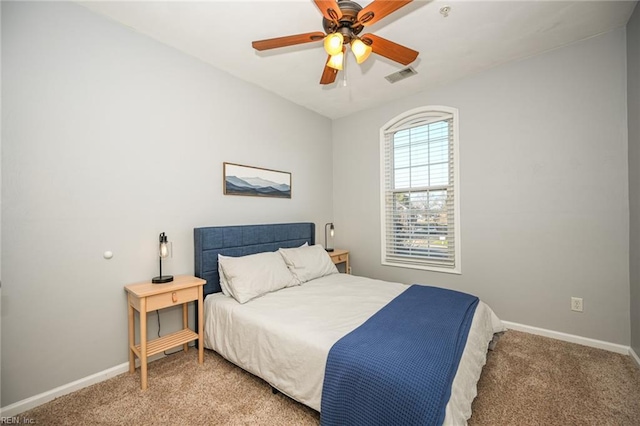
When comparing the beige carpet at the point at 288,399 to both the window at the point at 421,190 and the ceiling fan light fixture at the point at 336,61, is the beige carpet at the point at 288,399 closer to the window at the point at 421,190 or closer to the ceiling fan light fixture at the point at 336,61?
the window at the point at 421,190

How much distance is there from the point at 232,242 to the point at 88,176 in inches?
50.2

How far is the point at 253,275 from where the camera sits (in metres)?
2.43

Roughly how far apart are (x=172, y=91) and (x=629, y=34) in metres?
3.99

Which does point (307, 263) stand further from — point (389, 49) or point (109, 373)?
point (389, 49)

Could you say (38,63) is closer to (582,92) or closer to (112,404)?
(112,404)

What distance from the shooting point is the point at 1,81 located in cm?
167

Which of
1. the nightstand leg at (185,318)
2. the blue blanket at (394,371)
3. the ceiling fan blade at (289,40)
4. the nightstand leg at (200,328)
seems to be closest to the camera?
the blue blanket at (394,371)

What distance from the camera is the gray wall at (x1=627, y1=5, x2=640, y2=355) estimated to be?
6.82 ft

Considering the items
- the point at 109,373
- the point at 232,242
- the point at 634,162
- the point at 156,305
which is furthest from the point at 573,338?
the point at 109,373

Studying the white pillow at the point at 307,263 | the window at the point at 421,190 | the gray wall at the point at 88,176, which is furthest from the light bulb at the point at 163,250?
the window at the point at 421,190

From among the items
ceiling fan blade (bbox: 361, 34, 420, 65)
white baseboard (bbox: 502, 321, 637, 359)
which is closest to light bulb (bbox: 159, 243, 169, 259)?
ceiling fan blade (bbox: 361, 34, 420, 65)

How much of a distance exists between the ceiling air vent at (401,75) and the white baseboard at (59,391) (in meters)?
3.77

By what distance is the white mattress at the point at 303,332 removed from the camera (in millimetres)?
1526

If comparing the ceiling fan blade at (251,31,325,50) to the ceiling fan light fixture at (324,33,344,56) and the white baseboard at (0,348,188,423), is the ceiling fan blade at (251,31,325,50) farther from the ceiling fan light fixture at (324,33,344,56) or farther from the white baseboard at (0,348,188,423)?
the white baseboard at (0,348,188,423)
